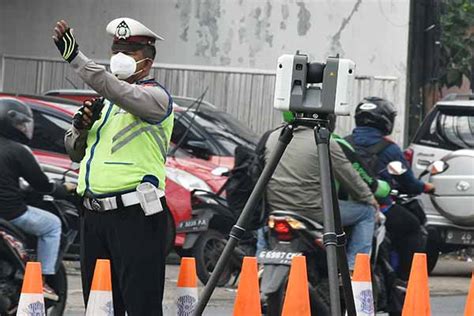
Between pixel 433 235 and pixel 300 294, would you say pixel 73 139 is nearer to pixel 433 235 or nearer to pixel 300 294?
pixel 300 294

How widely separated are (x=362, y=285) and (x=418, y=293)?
2.35 feet

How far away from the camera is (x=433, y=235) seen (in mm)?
14320

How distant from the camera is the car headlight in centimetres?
1417

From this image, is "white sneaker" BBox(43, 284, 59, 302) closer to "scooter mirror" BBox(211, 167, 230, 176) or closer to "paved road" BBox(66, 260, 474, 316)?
"paved road" BBox(66, 260, 474, 316)

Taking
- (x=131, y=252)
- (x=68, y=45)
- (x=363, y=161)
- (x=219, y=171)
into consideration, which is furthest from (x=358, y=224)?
(x=219, y=171)

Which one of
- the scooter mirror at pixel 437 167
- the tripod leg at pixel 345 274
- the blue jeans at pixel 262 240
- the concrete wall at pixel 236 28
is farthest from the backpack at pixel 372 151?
the concrete wall at pixel 236 28

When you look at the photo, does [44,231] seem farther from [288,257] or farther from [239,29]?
[239,29]

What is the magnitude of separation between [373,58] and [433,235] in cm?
687

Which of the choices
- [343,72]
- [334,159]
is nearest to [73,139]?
[343,72]

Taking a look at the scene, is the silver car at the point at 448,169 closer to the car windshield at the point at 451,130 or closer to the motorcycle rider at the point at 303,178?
the car windshield at the point at 451,130

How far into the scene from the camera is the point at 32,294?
703 centimetres

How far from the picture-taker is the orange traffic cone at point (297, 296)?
24.2ft

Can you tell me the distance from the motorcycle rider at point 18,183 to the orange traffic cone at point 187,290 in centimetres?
285

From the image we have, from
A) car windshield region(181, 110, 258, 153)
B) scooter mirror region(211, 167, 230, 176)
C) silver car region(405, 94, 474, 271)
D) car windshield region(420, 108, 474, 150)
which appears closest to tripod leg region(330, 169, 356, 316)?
→ silver car region(405, 94, 474, 271)
